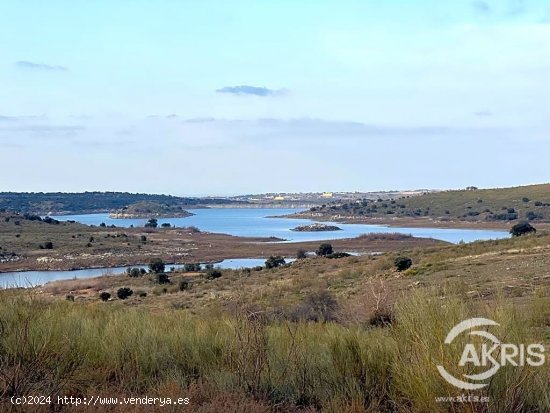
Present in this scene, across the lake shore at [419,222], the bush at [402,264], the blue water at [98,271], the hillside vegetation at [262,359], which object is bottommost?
the blue water at [98,271]

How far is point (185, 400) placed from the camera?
691cm

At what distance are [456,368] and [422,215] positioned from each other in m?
114

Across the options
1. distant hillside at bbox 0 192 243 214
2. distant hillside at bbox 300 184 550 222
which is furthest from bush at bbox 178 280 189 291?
distant hillside at bbox 0 192 243 214

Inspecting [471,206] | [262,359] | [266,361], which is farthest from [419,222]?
[262,359]

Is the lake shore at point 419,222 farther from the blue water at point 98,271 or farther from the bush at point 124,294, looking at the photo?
the bush at point 124,294

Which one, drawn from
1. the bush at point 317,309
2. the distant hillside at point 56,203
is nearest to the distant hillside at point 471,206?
the distant hillside at point 56,203

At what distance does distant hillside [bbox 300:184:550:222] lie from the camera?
9712cm

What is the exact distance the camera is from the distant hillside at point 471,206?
97125 millimetres

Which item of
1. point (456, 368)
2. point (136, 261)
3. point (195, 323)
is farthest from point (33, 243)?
point (456, 368)

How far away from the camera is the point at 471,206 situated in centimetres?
11112

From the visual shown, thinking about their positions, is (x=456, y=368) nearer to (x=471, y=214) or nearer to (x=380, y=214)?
(x=471, y=214)

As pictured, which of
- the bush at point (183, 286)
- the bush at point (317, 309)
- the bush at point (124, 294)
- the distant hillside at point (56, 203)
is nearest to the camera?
the bush at point (317, 309)

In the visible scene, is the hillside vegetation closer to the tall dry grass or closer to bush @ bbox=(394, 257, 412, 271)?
the tall dry grass

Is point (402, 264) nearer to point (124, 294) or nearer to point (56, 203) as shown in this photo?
point (124, 294)
